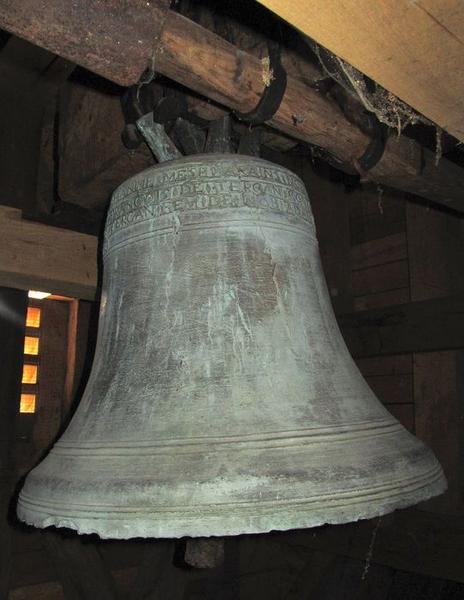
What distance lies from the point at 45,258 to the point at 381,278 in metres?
1.20

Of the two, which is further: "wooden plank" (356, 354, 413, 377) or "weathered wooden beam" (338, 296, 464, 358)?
"wooden plank" (356, 354, 413, 377)

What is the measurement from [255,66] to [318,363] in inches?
19.2

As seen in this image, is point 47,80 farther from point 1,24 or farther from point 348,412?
point 348,412

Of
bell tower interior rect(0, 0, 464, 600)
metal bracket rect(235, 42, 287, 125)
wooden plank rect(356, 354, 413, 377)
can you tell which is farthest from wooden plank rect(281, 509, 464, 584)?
metal bracket rect(235, 42, 287, 125)

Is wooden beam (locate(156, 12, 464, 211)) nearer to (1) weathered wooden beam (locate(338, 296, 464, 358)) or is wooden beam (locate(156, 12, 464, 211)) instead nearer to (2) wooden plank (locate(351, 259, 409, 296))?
(1) weathered wooden beam (locate(338, 296, 464, 358))

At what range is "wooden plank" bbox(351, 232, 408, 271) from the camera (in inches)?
85.0

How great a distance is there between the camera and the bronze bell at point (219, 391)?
75cm

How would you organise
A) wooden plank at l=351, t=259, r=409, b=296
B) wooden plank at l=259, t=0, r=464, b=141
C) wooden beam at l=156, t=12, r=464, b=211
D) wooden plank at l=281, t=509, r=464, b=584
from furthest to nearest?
wooden plank at l=351, t=259, r=409, b=296
wooden plank at l=281, t=509, r=464, b=584
wooden beam at l=156, t=12, r=464, b=211
wooden plank at l=259, t=0, r=464, b=141

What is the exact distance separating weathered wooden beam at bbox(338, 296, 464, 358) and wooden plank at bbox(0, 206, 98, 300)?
0.91m

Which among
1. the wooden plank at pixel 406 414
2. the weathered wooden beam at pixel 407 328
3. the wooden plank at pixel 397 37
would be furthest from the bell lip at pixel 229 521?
the wooden plank at pixel 406 414

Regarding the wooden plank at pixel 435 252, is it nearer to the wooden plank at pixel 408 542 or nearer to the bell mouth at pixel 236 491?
the wooden plank at pixel 408 542

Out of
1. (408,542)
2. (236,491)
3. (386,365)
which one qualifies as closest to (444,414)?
(386,365)

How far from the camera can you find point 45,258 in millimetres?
1573

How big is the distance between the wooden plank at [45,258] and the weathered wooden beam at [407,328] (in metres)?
0.91
